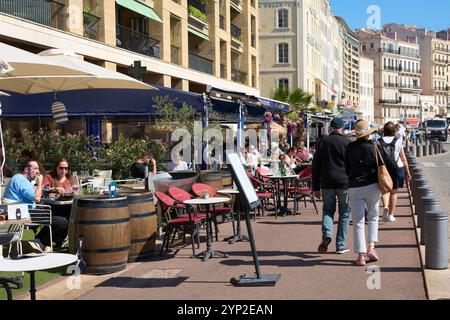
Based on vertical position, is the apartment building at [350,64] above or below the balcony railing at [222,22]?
above

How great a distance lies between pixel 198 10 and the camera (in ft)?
117

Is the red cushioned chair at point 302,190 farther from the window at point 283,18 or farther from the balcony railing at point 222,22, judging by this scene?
the window at point 283,18

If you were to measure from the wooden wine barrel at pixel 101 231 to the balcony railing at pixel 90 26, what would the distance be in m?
16.6

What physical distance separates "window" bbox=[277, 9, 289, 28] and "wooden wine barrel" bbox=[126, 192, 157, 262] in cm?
4784

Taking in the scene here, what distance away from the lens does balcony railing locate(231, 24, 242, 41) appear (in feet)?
140

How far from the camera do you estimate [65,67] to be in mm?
9570

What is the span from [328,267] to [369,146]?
5.16 feet

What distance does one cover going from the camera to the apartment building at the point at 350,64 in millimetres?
98969

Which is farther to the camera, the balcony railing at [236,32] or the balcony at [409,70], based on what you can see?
the balcony at [409,70]

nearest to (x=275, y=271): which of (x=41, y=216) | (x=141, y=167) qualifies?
(x=41, y=216)

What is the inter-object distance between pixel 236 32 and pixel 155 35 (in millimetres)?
13992

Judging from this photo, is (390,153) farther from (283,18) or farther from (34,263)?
(283,18)

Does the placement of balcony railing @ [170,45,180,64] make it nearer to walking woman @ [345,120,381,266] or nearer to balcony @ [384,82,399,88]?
walking woman @ [345,120,381,266]

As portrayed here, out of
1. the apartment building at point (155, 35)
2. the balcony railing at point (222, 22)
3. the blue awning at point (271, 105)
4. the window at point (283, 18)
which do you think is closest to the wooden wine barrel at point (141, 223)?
the blue awning at point (271, 105)
